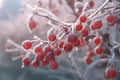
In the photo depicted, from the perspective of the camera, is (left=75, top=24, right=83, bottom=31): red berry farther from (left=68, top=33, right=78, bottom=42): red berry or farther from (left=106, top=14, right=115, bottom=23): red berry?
(left=106, top=14, right=115, bottom=23): red berry

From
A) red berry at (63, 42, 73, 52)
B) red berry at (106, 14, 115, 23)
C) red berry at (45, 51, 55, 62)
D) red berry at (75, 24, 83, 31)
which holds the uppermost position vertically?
red berry at (106, 14, 115, 23)

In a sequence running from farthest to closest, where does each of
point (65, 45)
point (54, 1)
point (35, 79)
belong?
point (35, 79)
point (54, 1)
point (65, 45)

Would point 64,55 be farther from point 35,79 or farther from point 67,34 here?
point 35,79

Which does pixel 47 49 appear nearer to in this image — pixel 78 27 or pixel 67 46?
pixel 67 46

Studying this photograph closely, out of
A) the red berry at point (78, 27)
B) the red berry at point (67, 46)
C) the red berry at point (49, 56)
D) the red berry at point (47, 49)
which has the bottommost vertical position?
the red berry at point (67, 46)

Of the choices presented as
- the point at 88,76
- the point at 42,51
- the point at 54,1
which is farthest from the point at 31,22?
the point at 54,1

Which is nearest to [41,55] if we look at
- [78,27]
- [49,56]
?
[49,56]

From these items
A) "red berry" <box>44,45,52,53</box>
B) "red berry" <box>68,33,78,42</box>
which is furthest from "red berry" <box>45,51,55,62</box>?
"red berry" <box>68,33,78,42</box>

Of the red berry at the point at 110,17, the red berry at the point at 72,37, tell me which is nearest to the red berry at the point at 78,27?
the red berry at the point at 72,37

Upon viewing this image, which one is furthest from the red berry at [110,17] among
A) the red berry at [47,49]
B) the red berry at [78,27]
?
the red berry at [47,49]

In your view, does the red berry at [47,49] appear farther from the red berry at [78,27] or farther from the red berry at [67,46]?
the red berry at [78,27]

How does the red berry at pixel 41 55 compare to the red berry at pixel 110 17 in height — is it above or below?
below
